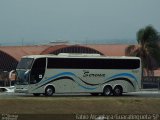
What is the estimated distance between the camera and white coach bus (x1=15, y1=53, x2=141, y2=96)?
4347cm

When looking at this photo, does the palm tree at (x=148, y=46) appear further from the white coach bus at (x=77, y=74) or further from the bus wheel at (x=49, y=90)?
the bus wheel at (x=49, y=90)

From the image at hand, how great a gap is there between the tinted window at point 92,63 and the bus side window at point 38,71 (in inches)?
20.9

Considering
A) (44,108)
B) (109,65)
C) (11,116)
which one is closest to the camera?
(11,116)

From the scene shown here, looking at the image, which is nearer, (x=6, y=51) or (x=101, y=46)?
(x=6, y=51)

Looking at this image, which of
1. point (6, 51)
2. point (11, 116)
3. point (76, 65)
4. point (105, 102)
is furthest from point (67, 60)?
point (6, 51)

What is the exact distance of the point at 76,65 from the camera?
4491 centimetres

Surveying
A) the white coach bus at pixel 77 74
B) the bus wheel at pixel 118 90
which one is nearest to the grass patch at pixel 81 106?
the white coach bus at pixel 77 74

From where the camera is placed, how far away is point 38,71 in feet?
142

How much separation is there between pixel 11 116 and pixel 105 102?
12.9 m

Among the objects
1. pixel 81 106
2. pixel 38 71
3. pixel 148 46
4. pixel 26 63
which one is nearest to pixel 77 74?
pixel 38 71

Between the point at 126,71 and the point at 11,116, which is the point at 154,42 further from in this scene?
the point at 11,116

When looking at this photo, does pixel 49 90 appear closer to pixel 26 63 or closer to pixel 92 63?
pixel 26 63

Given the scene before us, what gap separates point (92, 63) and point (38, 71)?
15.9ft

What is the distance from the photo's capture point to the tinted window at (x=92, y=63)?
44250 mm
